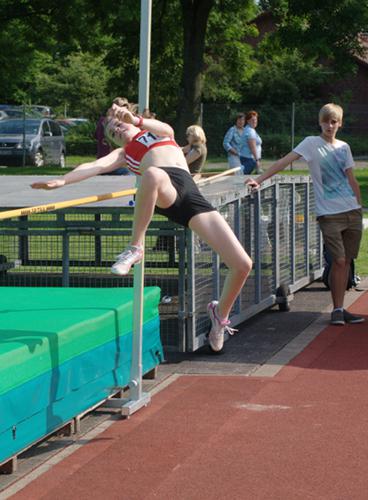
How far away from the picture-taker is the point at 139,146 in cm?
758

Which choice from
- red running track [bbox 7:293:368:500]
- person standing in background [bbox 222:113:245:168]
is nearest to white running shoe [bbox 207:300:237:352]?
red running track [bbox 7:293:368:500]

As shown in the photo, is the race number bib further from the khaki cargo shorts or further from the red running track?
the khaki cargo shorts

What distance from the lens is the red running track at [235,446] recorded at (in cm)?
593

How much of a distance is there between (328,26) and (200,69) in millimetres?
2758

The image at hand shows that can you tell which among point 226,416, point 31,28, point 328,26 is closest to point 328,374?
point 226,416

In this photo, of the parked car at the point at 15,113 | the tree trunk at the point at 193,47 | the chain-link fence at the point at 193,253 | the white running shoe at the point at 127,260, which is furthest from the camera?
the parked car at the point at 15,113

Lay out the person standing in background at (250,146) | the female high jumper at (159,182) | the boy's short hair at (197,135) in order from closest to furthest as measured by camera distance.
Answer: the female high jumper at (159,182), the boy's short hair at (197,135), the person standing in background at (250,146)

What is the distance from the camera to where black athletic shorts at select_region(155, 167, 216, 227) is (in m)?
7.52

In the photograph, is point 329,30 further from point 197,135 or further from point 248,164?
point 197,135

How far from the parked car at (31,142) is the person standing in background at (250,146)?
1522 centimetres

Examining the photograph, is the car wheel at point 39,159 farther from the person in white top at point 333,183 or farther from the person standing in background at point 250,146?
the person in white top at point 333,183

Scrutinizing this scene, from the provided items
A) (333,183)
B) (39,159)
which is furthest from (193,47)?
(39,159)

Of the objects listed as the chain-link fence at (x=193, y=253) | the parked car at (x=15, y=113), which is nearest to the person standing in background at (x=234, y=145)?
the chain-link fence at (x=193, y=253)

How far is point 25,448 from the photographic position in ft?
20.5
